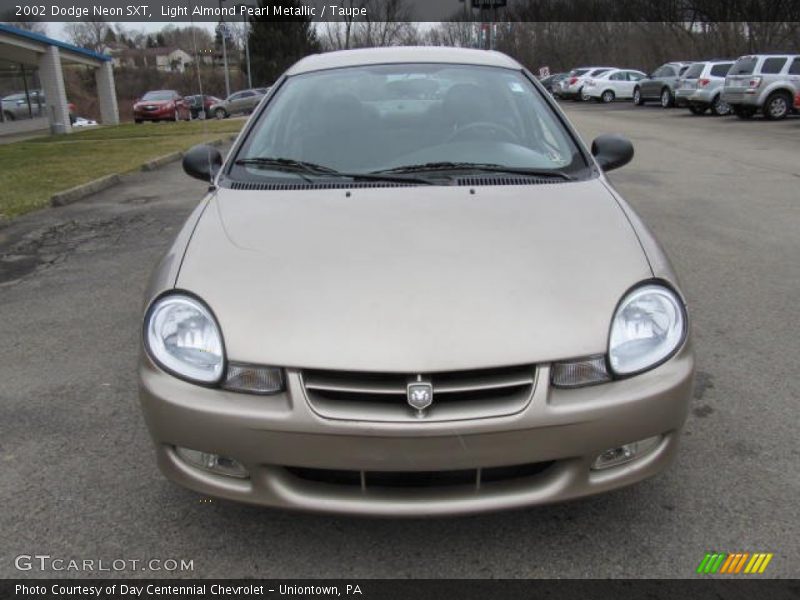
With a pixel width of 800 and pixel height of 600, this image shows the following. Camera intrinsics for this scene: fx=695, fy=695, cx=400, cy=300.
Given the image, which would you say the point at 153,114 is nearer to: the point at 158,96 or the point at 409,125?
the point at 158,96

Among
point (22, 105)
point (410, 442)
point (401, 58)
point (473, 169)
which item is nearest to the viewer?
point (410, 442)

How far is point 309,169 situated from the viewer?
3055 mm

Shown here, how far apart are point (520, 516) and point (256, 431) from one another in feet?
3.31

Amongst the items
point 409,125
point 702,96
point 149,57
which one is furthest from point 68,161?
point 149,57

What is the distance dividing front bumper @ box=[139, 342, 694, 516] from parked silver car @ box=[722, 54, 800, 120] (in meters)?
20.6

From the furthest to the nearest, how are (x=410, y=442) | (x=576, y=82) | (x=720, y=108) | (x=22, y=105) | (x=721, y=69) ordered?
(x=576, y=82) < (x=22, y=105) < (x=721, y=69) < (x=720, y=108) < (x=410, y=442)

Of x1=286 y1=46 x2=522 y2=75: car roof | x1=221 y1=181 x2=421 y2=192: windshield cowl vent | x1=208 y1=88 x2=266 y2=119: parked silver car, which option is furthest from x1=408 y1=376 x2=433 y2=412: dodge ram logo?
x1=208 y1=88 x2=266 y2=119: parked silver car

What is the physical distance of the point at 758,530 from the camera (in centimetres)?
234

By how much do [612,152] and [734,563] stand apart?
204cm

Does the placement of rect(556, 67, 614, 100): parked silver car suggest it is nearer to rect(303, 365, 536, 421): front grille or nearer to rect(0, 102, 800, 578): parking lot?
rect(0, 102, 800, 578): parking lot

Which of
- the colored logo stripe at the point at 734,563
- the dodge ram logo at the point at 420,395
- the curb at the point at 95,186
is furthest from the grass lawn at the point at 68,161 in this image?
the colored logo stripe at the point at 734,563

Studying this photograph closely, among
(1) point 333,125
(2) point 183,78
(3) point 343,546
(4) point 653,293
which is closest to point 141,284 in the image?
(1) point 333,125

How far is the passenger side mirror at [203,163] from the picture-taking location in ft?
11.3

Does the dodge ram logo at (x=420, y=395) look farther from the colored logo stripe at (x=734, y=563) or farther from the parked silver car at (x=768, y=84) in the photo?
the parked silver car at (x=768, y=84)
